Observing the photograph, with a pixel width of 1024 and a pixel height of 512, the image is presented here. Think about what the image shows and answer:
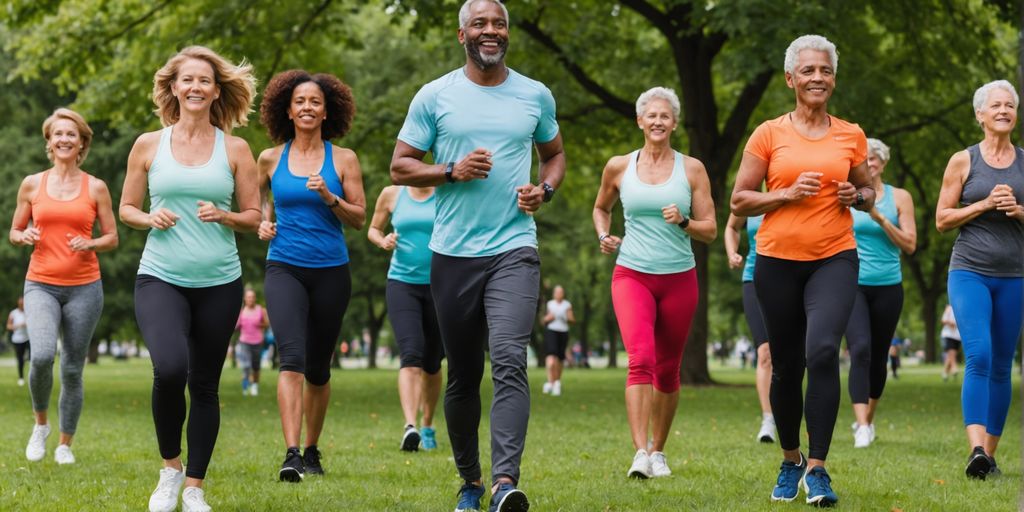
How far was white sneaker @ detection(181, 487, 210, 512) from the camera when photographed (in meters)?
6.29

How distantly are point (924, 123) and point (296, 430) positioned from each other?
1920 cm

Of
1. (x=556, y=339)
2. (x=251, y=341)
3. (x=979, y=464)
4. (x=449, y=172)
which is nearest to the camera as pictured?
(x=449, y=172)

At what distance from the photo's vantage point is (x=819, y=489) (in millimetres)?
6559

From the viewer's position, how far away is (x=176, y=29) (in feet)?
71.1

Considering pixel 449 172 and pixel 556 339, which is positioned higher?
pixel 449 172

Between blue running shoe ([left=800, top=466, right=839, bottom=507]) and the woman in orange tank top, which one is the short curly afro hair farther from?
blue running shoe ([left=800, top=466, right=839, bottom=507])

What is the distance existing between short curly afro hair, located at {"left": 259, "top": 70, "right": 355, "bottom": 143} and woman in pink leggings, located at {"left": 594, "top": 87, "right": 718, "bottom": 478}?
6.20 ft

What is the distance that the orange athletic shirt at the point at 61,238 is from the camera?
8.83 metres

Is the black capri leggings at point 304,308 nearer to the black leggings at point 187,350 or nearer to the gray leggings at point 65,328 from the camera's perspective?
the black leggings at point 187,350

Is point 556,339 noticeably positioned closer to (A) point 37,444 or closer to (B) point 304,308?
(A) point 37,444

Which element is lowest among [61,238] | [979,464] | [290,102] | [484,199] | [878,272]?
[979,464]

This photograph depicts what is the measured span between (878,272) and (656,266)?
101 inches

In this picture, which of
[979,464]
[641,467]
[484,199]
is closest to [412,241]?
[641,467]

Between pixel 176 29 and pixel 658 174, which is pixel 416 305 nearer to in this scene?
pixel 658 174
